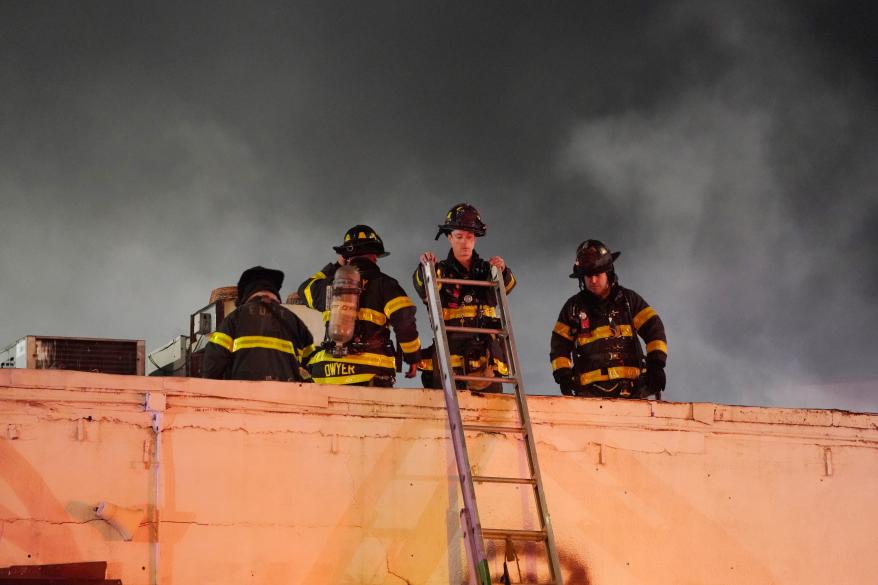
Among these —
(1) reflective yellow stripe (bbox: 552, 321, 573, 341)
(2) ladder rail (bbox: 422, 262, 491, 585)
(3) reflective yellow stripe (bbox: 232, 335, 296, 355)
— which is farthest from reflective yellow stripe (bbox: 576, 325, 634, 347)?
(3) reflective yellow stripe (bbox: 232, 335, 296, 355)

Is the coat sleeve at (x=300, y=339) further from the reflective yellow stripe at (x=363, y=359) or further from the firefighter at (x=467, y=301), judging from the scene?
the firefighter at (x=467, y=301)

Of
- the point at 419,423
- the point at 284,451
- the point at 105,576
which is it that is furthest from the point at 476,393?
the point at 105,576

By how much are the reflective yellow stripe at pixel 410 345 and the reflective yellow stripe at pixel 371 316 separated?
0.23 metres

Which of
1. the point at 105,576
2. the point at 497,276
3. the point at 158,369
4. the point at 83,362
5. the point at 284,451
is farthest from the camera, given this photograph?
the point at 158,369

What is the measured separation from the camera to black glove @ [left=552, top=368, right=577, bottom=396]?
8.86 metres

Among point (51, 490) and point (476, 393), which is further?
point (476, 393)

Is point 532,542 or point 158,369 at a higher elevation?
point 158,369

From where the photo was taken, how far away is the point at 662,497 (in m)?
7.70

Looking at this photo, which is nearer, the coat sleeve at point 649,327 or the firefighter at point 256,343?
the firefighter at point 256,343

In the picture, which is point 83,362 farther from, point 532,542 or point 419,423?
point 532,542

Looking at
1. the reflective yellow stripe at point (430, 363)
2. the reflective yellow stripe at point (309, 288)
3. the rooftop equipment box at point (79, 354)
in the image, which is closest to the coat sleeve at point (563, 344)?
the reflective yellow stripe at point (430, 363)

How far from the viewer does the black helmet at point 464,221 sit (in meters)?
8.63

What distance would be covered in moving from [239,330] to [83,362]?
1950 mm

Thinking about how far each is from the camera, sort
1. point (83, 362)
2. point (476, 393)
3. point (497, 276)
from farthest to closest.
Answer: point (83, 362)
point (497, 276)
point (476, 393)
